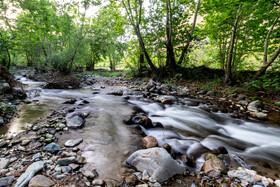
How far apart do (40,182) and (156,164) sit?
49.9 inches

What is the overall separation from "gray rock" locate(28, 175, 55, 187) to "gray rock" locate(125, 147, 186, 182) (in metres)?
0.91

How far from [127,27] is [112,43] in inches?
592

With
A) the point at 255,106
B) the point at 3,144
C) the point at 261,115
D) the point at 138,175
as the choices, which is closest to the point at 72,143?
the point at 3,144

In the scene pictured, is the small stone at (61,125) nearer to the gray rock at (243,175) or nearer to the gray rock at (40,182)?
the gray rock at (40,182)

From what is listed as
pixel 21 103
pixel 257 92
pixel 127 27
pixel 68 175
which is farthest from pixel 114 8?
pixel 68 175

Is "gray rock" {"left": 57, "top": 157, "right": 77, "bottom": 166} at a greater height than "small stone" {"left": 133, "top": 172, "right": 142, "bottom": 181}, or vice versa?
"gray rock" {"left": 57, "top": 157, "right": 77, "bottom": 166}

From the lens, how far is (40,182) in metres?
1.39

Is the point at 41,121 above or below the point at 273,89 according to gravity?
below

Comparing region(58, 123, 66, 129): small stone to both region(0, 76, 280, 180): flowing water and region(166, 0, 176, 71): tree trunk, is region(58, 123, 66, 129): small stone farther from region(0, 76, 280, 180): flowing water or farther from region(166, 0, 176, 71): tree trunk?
region(166, 0, 176, 71): tree trunk

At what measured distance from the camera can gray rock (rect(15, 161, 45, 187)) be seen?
4.49 feet

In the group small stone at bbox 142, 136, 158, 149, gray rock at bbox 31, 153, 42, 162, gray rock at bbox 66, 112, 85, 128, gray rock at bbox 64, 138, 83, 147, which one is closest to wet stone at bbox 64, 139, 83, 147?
gray rock at bbox 64, 138, 83, 147

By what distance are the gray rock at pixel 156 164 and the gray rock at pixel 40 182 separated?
2.99 feet

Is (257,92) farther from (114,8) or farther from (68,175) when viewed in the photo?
(114,8)

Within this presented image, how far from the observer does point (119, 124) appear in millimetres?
3414
